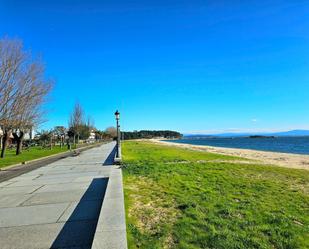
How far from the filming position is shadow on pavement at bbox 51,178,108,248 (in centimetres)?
398

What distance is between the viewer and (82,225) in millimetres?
4707

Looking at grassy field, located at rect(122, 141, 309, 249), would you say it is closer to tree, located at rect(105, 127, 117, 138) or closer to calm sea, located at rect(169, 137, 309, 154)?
calm sea, located at rect(169, 137, 309, 154)

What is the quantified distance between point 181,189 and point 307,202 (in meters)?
3.04

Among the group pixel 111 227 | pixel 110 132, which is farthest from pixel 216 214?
pixel 110 132

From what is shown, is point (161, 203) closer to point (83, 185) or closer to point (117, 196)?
point (117, 196)

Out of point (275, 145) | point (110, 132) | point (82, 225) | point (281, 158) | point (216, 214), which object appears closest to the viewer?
point (82, 225)

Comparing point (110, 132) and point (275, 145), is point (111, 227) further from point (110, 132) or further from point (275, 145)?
point (110, 132)

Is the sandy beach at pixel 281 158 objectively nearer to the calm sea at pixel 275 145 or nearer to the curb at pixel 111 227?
the calm sea at pixel 275 145

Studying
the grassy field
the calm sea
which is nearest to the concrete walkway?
the grassy field

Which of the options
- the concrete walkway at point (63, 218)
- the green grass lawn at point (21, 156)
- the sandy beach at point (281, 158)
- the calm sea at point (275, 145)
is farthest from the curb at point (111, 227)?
the calm sea at point (275, 145)

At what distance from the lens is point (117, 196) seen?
5902 mm

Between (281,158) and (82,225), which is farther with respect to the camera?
(281,158)

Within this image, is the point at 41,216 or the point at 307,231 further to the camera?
the point at 41,216

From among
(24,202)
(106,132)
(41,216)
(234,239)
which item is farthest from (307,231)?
(106,132)
